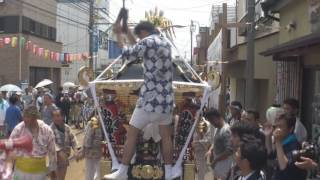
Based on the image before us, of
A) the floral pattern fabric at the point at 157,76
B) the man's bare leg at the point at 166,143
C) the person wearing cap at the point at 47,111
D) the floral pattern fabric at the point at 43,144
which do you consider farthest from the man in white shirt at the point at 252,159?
the person wearing cap at the point at 47,111

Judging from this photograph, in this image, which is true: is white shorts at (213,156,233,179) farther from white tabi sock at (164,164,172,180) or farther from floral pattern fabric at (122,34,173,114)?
floral pattern fabric at (122,34,173,114)

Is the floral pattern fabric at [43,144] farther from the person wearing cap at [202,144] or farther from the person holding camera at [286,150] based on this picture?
the person holding camera at [286,150]

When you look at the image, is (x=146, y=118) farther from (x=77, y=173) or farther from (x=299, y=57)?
(x=77, y=173)

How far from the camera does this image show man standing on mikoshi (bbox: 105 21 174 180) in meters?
7.13

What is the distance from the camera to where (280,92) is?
14492 millimetres

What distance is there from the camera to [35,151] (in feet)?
26.4

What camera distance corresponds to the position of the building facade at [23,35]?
3903 centimetres

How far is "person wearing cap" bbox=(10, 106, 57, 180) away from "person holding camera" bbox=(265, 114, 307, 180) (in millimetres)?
3161

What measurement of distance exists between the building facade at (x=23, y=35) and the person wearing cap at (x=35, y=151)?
29.1 meters

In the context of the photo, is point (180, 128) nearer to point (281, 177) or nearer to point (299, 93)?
point (281, 177)

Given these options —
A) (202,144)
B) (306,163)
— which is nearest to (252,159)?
(306,163)

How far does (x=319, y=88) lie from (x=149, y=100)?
204 inches

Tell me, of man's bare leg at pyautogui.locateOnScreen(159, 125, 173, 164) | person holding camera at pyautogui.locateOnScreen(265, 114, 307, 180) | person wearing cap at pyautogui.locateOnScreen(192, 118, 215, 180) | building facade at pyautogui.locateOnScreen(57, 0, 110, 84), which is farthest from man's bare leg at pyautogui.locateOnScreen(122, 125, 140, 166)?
building facade at pyautogui.locateOnScreen(57, 0, 110, 84)

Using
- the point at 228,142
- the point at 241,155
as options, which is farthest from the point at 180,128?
the point at 241,155
